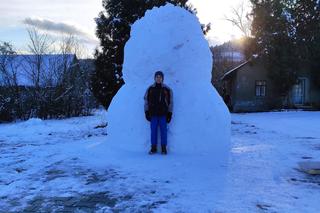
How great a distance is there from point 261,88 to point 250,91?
35.1 inches

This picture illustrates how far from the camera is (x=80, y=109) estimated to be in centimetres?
2370

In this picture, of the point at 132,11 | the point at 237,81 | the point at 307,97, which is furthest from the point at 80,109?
the point at 307,97

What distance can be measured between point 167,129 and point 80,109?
16132 millimetres

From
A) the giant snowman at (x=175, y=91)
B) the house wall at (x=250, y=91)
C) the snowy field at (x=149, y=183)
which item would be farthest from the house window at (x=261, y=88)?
the giant snowman at (x=175, y=91)

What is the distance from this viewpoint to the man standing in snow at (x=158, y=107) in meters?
8.08

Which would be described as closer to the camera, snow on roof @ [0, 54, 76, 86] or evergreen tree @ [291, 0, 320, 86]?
snow on roof @ [0, 54, 76, 86]

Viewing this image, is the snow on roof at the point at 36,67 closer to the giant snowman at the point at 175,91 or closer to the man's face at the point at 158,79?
the giant snowman at the point at 175,91

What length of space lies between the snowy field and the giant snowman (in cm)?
40

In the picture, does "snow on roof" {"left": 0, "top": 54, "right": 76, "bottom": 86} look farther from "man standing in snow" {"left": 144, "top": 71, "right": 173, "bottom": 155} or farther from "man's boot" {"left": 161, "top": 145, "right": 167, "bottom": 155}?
"man's boot" {"left": 161, "top": 145, "right": 167, "bottom": 155}

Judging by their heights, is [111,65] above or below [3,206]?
above

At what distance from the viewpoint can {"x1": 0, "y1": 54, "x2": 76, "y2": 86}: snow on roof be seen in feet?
70.0

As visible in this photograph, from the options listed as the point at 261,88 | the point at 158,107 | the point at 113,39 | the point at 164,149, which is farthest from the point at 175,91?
the point at 261,88

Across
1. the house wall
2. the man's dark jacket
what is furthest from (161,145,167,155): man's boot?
the house wall

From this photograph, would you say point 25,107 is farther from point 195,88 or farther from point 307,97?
point 307,97
